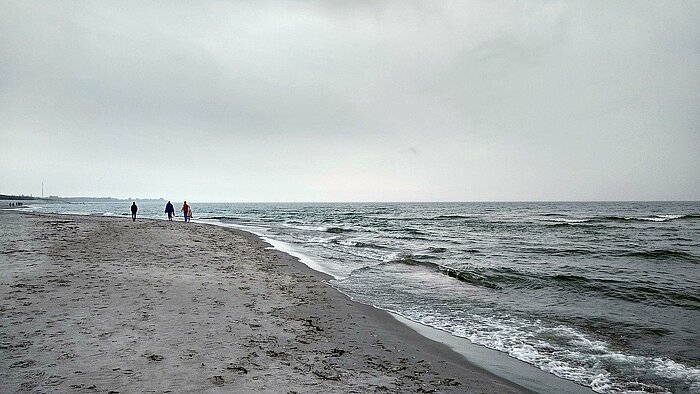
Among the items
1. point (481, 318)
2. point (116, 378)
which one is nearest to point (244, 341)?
point (116, 378)

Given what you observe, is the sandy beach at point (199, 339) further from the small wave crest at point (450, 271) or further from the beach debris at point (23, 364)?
the small wave crest at point (450, 271)

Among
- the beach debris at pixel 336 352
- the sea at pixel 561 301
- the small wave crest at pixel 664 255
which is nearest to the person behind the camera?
the beach debris at pixel 336 352

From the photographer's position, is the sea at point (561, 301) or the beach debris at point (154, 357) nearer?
the beach debris at point (154, 357)

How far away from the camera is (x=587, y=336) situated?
27.2 feet

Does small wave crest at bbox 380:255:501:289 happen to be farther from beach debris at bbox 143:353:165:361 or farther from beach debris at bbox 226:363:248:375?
beach debris at bbox 143:353:165:361

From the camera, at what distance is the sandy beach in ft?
16.0

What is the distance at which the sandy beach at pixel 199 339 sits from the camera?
4875 millimetres

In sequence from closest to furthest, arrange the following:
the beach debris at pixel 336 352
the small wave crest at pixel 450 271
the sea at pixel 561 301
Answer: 1. the beach debris at pixel 336 352
2. the sea at pixel 561 301
3. the small wave crest at pixel 450 271

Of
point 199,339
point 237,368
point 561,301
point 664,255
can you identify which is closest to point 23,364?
point 199,339

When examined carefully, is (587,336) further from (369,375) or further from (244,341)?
(244,341)

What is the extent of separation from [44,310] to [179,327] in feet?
9.67

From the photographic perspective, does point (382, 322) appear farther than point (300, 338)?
Yes

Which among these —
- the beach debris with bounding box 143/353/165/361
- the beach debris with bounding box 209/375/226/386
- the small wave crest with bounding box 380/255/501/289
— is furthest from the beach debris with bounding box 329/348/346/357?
the small wave crest with bounding box 380/255/501/289

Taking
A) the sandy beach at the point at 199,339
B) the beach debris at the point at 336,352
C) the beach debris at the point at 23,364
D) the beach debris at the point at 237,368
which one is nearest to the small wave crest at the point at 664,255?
the sandy beach at the point at 199,339
